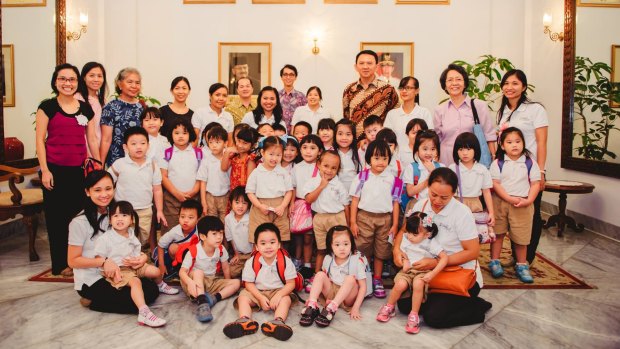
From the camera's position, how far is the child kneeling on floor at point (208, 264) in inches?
129

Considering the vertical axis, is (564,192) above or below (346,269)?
above

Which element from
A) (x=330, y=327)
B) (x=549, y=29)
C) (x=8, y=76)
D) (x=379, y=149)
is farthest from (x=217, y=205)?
(x=549, y=29)

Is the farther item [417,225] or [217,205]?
[217,205]

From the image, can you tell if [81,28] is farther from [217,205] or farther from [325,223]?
[325,223]

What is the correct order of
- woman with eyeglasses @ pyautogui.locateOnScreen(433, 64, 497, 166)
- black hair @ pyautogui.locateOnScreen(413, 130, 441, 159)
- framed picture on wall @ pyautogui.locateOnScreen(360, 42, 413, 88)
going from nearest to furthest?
black hair @ pyautogui.locateOnScreen(413, 130, 441, 159) < woman with eyeglasses @ pyautogui.locateOnScreen(433, 64, 497, 166) < framed picture on wall @ pyautogui.locateOnScreen(360, 42, 413, 88)

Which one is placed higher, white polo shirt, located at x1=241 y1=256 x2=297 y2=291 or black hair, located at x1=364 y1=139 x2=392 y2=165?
black hair, located at x1=364 y1=139 x2=392 y2=165

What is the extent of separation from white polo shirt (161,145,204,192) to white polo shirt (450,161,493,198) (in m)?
2.31

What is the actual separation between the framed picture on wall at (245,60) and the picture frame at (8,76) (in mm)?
3129

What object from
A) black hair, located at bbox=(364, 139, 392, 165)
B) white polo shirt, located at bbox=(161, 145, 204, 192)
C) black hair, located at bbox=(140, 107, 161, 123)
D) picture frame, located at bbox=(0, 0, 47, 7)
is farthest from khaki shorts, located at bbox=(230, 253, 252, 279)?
picture frame, located at bbox=(0, 0, 47, 7)

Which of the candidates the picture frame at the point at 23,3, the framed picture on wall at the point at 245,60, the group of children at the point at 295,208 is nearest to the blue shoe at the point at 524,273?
the group of children at the point at 295,208

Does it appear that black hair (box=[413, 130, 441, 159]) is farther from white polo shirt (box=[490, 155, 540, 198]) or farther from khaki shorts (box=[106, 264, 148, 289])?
khaki shorts (box=[106, 264, 148, 289])

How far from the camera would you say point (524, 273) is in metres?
3.79

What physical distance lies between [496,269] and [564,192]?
1956 millimetres

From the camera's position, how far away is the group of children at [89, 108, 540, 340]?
3.12 metres
